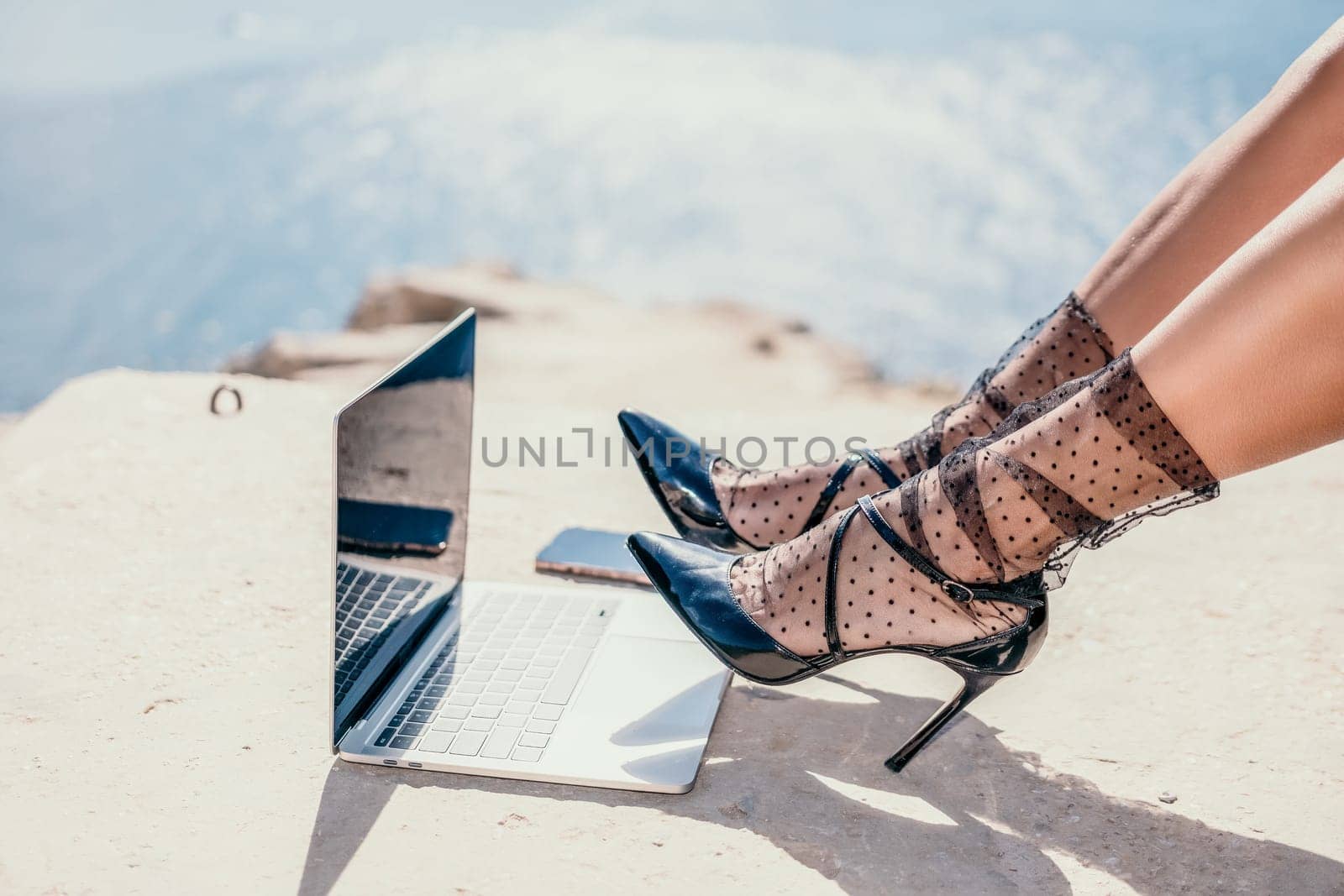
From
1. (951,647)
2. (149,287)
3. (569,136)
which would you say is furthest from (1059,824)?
(569,136)

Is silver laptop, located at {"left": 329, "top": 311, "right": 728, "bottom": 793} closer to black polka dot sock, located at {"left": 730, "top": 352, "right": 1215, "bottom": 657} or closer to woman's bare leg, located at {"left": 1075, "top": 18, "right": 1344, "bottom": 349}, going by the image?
black polka dot sock, located at {"left": 730, "top": 352, "right": 1215, "bottom": 657}

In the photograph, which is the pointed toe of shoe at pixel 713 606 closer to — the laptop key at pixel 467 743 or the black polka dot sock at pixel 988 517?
the black polka dot sock at pixel 988 517

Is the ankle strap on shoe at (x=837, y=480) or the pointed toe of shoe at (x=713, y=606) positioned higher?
the ankle strap on shoe at (x=837, y=480)

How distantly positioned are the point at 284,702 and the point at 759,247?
9.36 metres

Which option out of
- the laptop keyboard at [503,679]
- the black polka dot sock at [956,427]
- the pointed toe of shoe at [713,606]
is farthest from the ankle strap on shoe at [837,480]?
the laptop keyboard at [503,679]

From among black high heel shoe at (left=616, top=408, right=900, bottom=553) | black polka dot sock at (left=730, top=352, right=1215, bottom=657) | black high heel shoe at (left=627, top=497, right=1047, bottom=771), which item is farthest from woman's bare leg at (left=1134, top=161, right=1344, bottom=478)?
black high heel shoe at (left=616, top=408, right=900, bottom=553)

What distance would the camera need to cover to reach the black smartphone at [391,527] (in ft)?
2.72

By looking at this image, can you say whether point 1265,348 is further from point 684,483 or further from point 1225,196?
point 684,483

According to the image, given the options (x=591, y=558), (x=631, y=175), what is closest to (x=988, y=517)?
(x=591, y=558)

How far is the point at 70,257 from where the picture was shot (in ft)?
27.1

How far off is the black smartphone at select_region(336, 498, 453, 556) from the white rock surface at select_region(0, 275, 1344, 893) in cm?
18

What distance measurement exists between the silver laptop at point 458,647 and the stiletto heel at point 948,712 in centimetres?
18

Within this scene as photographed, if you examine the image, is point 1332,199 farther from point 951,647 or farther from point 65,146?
point 65,146

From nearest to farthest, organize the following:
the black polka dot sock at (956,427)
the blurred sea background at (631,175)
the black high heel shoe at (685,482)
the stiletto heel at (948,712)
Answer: the stiletto heel at (948,712) → the black polka dot sock at (956,427) → the black high heel shoe at (685,482) → the blurred sea background at (631,175)
